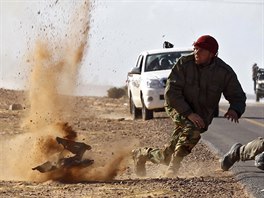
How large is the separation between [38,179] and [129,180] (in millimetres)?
1045

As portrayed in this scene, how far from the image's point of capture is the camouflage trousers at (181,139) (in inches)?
373

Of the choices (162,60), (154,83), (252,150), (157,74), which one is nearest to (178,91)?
(252,150)

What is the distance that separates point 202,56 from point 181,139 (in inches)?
37.6

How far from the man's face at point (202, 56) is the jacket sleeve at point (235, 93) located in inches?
14.1

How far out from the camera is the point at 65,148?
33.0 feet

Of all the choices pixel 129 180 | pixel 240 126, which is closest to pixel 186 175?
pixel 129 180

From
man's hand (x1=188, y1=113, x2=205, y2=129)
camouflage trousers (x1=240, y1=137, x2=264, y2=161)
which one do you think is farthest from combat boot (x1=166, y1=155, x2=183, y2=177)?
camouflage trousers (x1=240, y1=137, x2=264, y2=161)

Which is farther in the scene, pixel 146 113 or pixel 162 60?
pixel 146 113

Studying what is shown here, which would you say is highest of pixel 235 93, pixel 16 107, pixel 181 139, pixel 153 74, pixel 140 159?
pixel 235 93

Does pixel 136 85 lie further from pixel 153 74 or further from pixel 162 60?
pixel 153 74

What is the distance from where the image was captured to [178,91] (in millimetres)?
9422

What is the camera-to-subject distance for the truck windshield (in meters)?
21.7

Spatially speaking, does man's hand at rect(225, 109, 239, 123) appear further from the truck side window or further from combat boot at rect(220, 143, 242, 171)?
the truck side window

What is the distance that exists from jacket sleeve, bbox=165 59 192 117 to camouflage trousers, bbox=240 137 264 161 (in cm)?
74
